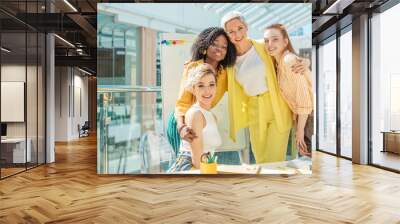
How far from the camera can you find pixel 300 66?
616cm

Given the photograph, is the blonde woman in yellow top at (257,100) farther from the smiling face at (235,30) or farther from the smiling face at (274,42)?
the smiling face at (274,42)

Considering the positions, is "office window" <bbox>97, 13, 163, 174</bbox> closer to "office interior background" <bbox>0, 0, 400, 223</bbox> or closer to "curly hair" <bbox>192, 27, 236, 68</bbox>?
"office interior background" <bbox>0, 0, 400, 223</bbox>

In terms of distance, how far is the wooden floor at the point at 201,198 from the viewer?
388 centimetres

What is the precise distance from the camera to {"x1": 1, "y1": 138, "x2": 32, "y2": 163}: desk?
252 inches

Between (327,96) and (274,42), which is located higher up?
(274,42)

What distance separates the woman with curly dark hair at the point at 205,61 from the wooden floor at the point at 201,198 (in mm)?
829

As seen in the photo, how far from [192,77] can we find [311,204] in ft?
9.37

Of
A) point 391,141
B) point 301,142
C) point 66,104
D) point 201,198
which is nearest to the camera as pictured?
point 201,198

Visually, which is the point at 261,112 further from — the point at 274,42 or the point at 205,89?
the point at 274,42

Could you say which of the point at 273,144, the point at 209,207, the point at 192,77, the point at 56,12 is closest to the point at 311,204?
the point at 209,207

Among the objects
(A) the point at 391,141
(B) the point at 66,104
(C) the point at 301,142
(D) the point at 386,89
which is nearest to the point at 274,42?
(C) the point at 301,142

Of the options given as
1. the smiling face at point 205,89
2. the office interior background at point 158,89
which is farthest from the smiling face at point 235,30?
the smiling face at point 205,89

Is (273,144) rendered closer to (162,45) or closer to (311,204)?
(311,204)

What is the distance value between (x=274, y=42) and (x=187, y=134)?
217 centimetres
